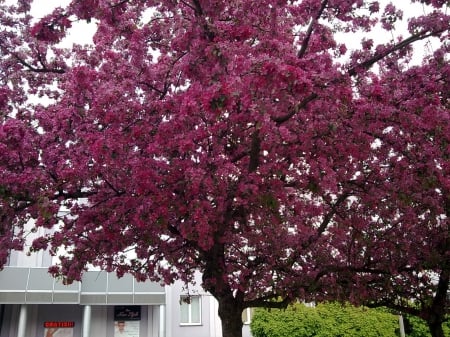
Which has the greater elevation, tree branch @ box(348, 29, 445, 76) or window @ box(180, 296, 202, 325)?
tree branch @ box(348, 29, 445, 76)

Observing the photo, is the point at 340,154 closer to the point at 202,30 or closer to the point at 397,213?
the point at 202,30

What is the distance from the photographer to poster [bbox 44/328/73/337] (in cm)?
2278

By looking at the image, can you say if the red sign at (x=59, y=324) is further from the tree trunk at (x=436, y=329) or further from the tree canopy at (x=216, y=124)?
the tree trunk at (x=436, y=329)

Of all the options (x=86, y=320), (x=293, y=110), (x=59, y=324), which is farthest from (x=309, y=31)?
(x=59, y=324)

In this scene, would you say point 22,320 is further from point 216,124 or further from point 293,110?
point 293,110

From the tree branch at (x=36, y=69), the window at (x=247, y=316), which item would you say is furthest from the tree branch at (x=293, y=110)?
the window at (x=247, y=316)

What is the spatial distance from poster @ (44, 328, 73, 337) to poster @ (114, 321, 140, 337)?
2.10 meters

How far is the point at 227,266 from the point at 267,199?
3860 mm

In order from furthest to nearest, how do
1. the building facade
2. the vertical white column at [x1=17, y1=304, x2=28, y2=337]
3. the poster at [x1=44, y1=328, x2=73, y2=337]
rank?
the poster at [x1=44, y1=328, x2=73, y2=337]
the building facade
the vertical white column at [x1=17, y1=304, x2=28, y2=337]

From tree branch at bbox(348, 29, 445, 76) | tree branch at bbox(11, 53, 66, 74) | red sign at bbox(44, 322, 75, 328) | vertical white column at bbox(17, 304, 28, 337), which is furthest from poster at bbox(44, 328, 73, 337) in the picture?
tree branch at bbox(348, 29, 445, 76)

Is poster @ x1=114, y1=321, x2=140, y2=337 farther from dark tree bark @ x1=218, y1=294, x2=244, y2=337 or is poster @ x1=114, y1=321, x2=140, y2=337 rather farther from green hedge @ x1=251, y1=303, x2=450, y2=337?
dark tree bark @ x1=218, y1=294, x2=244, y2=337

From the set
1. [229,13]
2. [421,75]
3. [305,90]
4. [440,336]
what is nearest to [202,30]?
[229,13]

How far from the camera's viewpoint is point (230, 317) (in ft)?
30.5

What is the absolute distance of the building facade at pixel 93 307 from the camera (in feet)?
69.4
